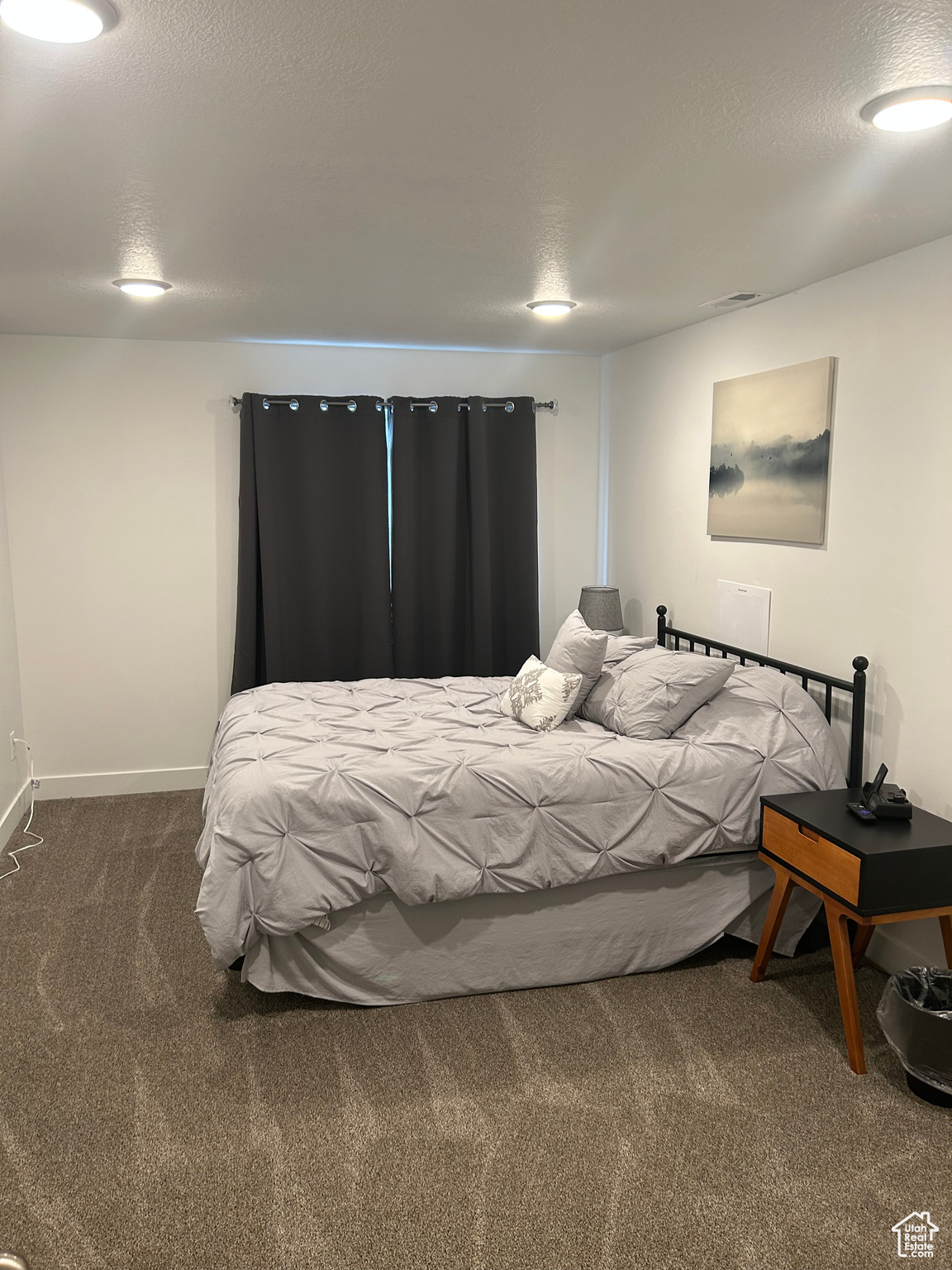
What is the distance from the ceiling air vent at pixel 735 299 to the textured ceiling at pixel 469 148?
148 mm

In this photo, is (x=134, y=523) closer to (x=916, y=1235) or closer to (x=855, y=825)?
(x=855, y=825)

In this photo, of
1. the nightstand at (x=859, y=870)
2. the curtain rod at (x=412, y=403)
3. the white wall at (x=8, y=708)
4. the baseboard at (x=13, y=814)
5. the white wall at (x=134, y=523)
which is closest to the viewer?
the nightstand at (x=859, y=870)

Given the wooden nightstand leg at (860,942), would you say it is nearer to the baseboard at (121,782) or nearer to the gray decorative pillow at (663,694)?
the gray decorative pillow at (663,694)

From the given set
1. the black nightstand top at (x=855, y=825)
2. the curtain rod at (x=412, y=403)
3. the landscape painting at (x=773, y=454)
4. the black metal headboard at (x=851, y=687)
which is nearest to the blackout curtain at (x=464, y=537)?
the curtain rod at (x=412, y=403)

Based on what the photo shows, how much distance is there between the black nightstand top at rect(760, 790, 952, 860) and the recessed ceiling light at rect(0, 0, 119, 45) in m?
2.57

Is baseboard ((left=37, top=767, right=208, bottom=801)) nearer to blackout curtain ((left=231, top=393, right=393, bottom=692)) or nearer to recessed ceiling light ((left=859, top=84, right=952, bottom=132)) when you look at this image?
blackout curtain ((left=231, top=393, right=393, bottom=692))

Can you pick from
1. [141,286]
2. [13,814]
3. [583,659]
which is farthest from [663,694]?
[13,814]

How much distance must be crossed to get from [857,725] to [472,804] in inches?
55.5

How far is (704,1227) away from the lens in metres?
2.02

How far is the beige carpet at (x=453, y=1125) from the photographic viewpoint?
1986mm

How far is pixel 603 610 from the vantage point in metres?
4.91

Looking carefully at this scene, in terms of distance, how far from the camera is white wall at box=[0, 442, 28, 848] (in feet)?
14.3

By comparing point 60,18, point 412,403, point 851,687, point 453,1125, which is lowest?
point 453,1125

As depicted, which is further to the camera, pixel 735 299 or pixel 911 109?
pixel 735 299
